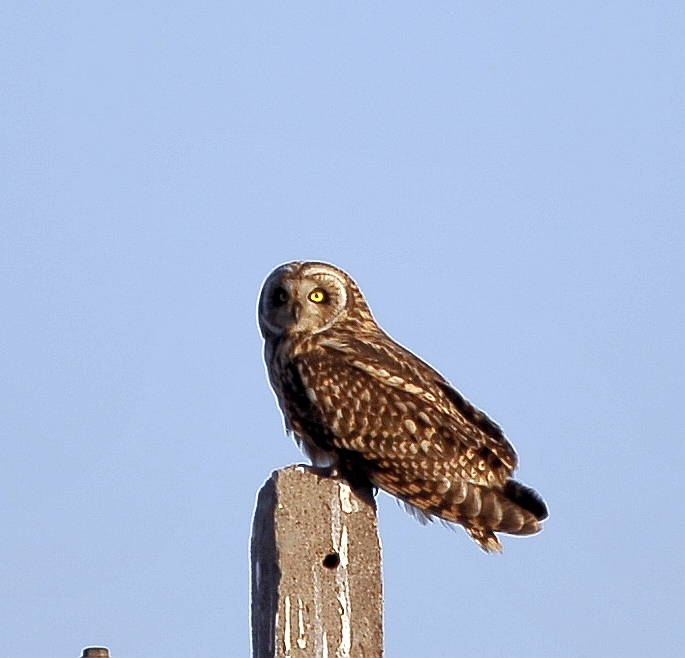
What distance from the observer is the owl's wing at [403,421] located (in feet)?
29.5

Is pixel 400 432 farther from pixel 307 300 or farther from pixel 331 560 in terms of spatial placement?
pixel 331 560

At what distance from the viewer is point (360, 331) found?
998 cm

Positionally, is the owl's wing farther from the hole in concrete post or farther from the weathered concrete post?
the hole in concrete post

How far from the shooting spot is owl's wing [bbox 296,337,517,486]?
9.00 metres

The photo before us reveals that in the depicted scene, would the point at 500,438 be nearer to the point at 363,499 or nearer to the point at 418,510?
the point at 418,510

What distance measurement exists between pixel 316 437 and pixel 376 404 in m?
0.41

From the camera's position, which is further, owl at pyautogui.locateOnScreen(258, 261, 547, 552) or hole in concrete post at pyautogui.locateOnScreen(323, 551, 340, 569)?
owl at pyautogui.locateOnScreen(258, 261, 547, 552)

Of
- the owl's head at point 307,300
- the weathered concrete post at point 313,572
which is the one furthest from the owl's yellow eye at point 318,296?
the weathered concrete post at point 313,572

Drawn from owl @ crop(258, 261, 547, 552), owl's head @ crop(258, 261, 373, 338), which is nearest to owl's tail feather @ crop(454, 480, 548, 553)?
owl @ crop(258, 261, 547, 552)

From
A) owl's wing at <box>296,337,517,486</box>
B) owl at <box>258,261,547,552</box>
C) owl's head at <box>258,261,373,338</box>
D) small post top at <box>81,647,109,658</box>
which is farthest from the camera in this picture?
owl's head at <box>258,261,373,338</box>

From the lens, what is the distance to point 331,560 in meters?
6.86

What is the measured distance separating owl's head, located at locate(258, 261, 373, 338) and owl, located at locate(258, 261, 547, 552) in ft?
0.34

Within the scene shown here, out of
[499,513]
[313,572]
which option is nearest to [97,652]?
[313,572]

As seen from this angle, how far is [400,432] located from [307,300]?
1257mm
